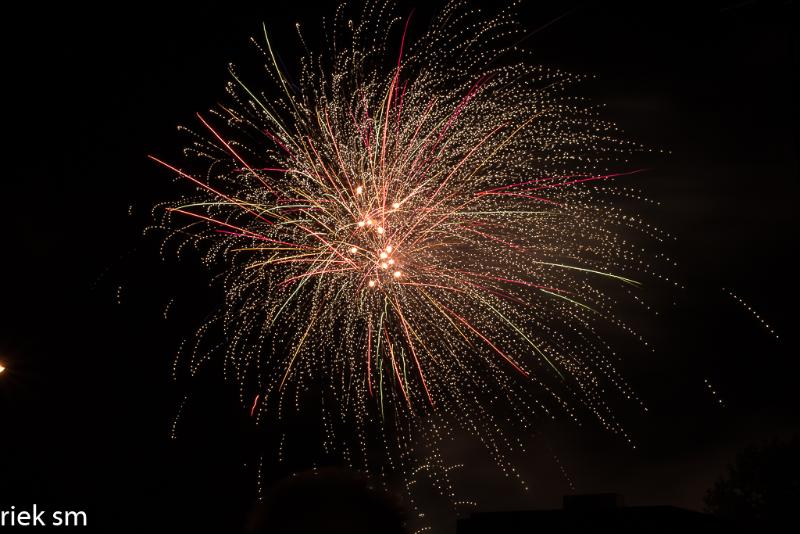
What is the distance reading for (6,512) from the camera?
1001 cm

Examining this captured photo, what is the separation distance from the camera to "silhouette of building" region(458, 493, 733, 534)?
1490 centimetres

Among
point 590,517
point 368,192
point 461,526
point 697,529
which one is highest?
point 368,192

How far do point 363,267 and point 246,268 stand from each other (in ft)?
7.43

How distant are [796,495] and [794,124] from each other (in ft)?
85.6

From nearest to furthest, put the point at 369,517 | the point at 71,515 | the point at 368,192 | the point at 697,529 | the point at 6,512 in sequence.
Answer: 1. the point at 369,517
2. the point at 6,512
3. the point at 71,515
4. the point at 368,192
5. the point at 697,529

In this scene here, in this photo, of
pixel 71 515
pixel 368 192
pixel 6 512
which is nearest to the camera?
pixel 6 512

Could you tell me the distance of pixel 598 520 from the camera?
15.7 m

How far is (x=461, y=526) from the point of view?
59.8ft

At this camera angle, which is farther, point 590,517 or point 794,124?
point 590,517

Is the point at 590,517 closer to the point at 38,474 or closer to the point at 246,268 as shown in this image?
the point at 246,268

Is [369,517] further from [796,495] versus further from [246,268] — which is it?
[796,495]

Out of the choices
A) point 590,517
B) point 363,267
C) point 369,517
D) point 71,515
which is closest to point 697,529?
point 590,517

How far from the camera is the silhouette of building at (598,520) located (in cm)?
1490

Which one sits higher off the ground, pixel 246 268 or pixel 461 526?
pixel 246 268
